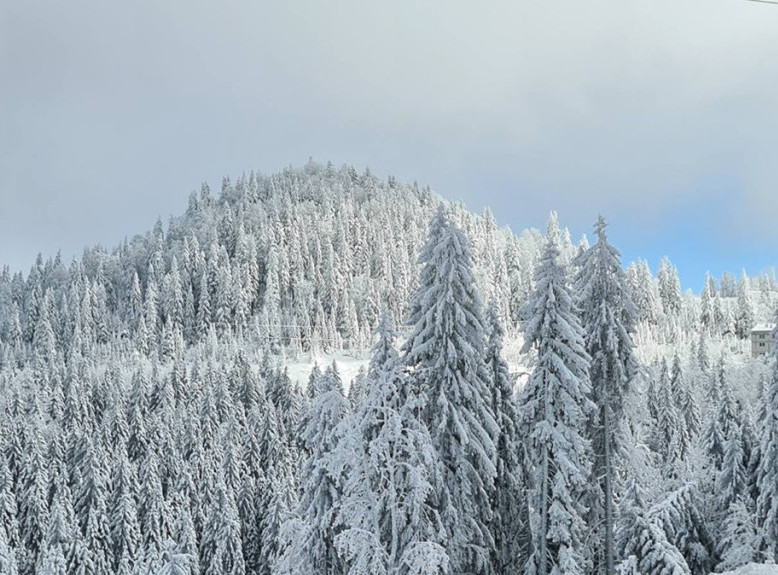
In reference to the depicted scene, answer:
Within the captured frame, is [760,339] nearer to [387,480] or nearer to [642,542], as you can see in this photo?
[642,542]

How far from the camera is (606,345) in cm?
2447

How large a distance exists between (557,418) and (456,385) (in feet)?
13.2

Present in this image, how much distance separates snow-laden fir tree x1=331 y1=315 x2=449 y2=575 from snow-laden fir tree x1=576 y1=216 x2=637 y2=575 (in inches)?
286

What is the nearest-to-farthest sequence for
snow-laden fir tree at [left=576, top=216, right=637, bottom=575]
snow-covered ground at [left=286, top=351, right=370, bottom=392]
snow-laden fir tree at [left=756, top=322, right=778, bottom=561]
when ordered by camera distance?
snow-laden fir tree at [left=576, top=216, right=637, bottom=575] → snow-laden fir tree at [left=756, top=322, right=778, bottom=561] → snow-covered ground at [left=286, top=351, right=370, bottom=392]

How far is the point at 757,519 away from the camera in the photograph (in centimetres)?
3338

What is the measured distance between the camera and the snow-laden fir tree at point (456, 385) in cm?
2344

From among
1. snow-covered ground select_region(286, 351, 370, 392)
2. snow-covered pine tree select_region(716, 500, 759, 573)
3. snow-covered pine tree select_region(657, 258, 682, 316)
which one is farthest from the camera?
snow-covered pine tree select_region(657, 258, 682, 316)

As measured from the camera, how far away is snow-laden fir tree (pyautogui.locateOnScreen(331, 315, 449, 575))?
66.0 ft

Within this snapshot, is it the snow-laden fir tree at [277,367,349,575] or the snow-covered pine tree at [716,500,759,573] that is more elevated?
the snow-laden fir tree at [277,367,349,575]

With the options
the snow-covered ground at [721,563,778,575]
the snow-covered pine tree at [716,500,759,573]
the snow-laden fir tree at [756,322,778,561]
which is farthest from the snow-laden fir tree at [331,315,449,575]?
the snow-laden fir tree at [756,322,778,561]

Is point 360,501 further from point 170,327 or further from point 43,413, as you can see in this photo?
point 170,327

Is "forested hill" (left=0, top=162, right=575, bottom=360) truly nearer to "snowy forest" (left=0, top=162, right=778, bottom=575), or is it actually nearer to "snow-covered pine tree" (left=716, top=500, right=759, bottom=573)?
"snowy forest" (left=0, top=162, right=778, bottom=575)

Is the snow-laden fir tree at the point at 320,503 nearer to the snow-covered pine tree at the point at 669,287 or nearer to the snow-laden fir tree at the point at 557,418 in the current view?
the snow-laden fir tree at the point at 557,418

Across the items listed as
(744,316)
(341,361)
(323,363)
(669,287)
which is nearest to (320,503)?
(323,363)
